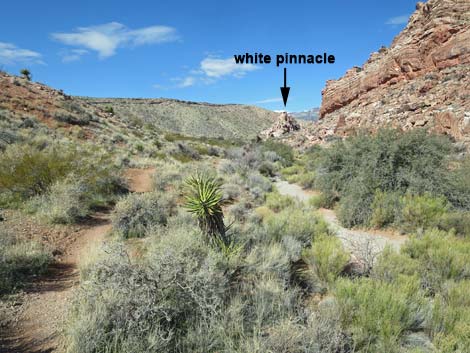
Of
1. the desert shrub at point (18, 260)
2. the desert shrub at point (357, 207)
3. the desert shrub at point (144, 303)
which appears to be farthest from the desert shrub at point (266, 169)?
the desert shrub at point (144, 303)

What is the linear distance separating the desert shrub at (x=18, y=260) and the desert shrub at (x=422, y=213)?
823 cm

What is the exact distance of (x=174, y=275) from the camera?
11.7 feet

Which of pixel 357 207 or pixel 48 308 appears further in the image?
pixel 357 207

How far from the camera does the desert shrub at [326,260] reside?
187 inches

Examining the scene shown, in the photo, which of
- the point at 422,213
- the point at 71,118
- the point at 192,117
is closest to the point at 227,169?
the point at 422,213

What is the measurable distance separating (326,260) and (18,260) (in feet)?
17.3

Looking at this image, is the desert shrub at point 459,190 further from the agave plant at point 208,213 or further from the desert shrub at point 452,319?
the agave plant at point 208,213

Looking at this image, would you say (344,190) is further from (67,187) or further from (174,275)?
(67,187)

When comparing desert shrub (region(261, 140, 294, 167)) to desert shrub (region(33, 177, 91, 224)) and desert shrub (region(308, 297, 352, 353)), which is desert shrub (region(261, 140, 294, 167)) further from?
desert shrub (region(308, 297, 352, 353))

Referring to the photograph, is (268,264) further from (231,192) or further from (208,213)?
(231,192)

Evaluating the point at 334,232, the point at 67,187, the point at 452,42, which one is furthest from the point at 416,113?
the point at 67,187

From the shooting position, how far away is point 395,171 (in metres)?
9.09

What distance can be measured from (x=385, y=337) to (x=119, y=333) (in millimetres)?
2879

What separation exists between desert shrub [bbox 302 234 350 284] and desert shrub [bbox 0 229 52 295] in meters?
4.67
